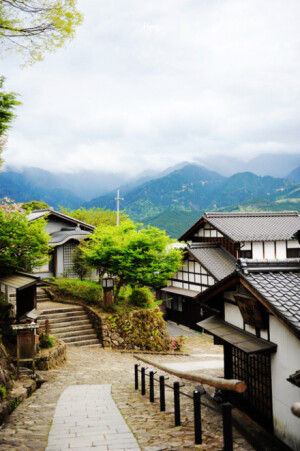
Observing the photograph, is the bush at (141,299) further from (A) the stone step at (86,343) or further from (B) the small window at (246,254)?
(B) the small window at (246,254)

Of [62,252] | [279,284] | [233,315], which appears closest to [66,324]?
[62,252]

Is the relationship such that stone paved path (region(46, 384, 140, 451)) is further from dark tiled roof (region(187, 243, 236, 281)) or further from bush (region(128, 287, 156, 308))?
dark tiled roof (region(187, 243, 236, 281))

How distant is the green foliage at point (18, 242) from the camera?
1505 cm

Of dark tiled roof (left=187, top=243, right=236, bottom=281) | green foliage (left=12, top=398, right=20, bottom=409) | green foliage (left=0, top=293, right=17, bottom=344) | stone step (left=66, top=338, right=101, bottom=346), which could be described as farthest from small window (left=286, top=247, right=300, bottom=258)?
green foliage (left=12, top=398, right=20, bottom=409)

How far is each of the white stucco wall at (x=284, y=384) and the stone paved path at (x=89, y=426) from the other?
3248 millimetres

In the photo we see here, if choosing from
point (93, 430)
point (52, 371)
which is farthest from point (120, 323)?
point (93, 430)

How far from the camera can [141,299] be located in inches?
835

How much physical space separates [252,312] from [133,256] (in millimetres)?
11976

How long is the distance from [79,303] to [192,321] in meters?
10.4

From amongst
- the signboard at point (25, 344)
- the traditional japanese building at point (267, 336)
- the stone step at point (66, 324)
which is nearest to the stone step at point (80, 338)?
the stone step at point (66, 324)

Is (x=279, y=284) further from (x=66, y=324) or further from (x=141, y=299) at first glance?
(x=66, y=324)

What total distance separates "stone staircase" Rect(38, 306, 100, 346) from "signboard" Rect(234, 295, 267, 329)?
12.2m

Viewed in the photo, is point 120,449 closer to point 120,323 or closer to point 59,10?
point 59,10

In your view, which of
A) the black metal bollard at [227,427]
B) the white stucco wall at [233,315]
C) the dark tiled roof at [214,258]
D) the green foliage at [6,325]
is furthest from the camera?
the dark tiled roof at [214,258]
